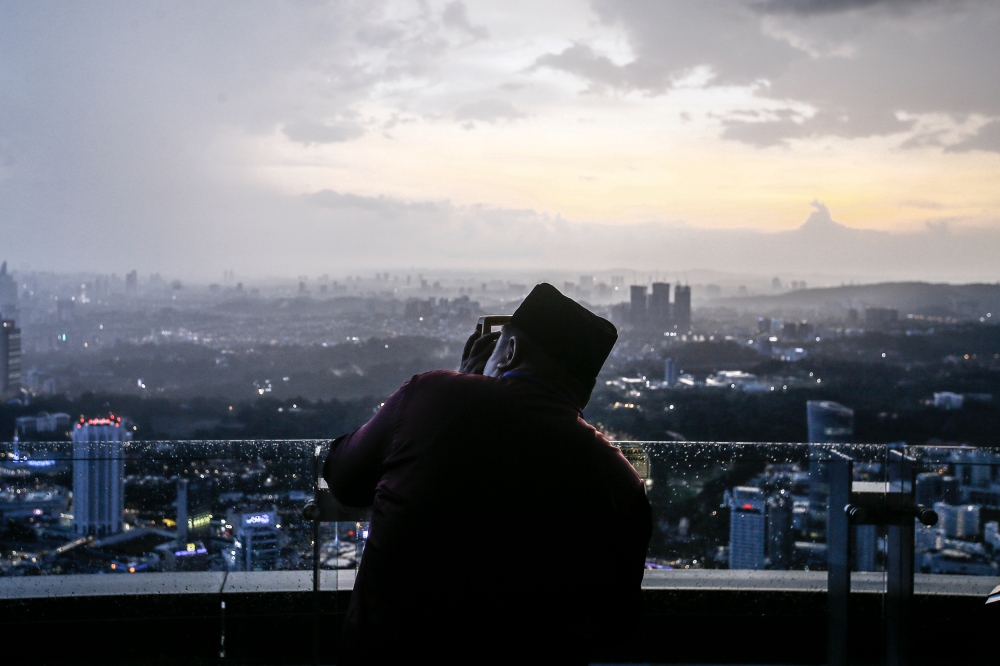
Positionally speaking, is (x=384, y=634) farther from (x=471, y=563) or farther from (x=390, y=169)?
(x=390, y=169)

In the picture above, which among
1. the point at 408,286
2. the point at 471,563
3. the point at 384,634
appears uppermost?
the point at 408,286

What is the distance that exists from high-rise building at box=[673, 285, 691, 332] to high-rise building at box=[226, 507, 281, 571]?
825 centimetres

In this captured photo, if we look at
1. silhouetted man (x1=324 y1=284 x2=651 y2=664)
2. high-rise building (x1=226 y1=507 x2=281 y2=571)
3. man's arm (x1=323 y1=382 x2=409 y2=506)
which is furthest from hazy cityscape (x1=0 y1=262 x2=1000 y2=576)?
silhouetted man (x1=324 y1=284 x2=651 y2=664)

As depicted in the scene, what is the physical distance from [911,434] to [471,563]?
35.4 ft

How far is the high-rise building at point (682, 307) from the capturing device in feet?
32.5

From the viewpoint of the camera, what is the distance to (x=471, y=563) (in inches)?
41.5

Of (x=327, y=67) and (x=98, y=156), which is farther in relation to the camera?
(x=98, y=156)

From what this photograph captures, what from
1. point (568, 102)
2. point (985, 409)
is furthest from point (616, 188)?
point (985, 409)

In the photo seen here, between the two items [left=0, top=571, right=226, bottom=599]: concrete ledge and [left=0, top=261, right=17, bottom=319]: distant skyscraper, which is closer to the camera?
[left=0, top=571, right=226, bottom=599]: concrete ledge

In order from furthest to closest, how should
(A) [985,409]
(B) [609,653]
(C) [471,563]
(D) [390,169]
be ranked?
(A) [985,409]
(D) [390,169]
(B) [609,653]
(C) [471,563]

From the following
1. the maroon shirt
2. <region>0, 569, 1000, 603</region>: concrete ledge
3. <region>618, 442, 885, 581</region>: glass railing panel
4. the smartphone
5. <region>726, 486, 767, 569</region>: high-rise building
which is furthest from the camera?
<region>726, 486, 767, 569</region>: high-rise building

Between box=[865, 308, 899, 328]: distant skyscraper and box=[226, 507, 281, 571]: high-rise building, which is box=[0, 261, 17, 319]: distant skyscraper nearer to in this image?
box=[226, 507, 281, 571]: high-rise building

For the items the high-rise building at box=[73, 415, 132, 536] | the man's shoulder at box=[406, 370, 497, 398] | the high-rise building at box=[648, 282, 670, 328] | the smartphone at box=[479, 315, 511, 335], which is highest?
the high-rise building at box=[648, 282, 670, 328]

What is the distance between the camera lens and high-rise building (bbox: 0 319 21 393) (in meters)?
9.72
